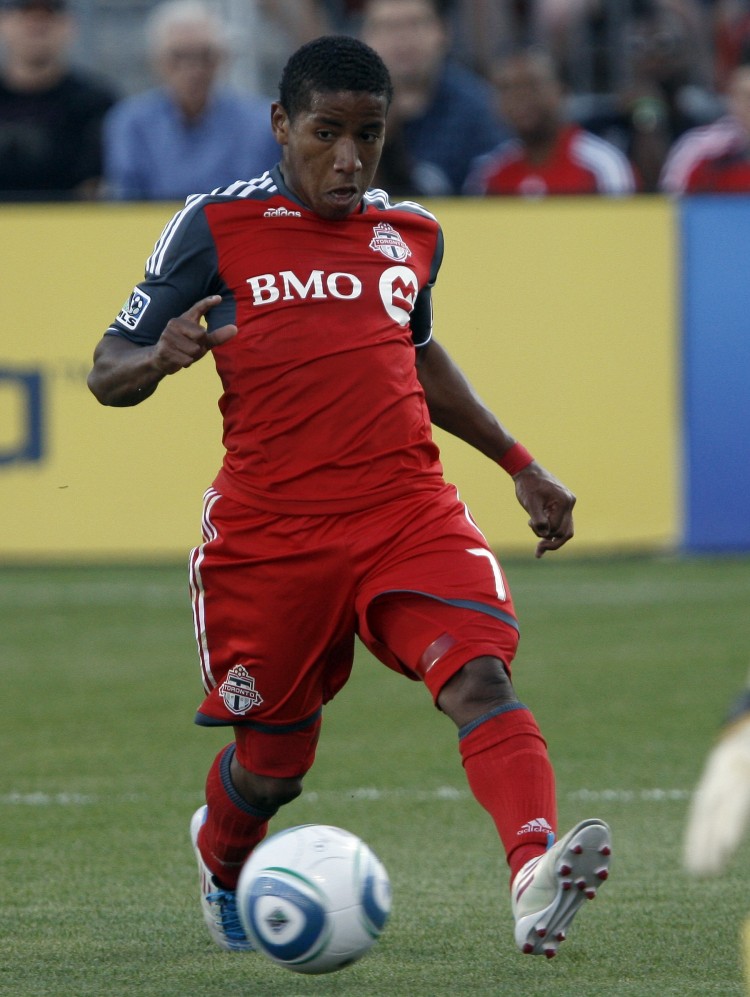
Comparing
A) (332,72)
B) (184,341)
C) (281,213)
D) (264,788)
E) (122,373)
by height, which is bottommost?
(264,788)

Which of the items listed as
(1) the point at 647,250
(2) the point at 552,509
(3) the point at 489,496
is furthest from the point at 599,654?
(2) the point at 552,509

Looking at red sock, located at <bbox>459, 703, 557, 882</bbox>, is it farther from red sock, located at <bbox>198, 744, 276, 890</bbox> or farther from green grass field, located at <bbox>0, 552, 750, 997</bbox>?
red sock, located at <bbox>198, 744, 276, 890</bbox>

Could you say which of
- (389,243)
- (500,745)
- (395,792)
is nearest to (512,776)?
(500,745)

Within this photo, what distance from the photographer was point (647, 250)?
10.7m

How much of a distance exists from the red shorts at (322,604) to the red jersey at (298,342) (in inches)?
2.7

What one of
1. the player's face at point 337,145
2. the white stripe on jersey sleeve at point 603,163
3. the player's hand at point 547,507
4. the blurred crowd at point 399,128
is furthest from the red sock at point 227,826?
the white stripe on jersey sleeve at point 603,163

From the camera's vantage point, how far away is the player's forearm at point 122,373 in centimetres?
408

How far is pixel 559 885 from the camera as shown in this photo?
3.68 meters

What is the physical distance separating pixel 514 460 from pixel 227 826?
3.71ft

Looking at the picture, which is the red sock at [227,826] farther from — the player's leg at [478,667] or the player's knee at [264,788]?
the player's leg at [478,667]

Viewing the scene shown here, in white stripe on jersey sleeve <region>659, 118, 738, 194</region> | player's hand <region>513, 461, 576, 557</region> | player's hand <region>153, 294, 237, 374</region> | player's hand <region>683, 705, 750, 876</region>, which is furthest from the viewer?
white stripe on jersey sleeve <region>659, 118, 738, 194</region>

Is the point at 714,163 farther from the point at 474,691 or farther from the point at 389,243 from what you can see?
the point at 474,691

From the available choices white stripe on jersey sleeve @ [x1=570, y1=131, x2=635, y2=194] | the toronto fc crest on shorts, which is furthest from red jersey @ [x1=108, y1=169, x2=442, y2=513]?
white stripe on jersey sleeve @ [x1=570, y1=131, x2=635, y2=194]

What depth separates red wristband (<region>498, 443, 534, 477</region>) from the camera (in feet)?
15.6
